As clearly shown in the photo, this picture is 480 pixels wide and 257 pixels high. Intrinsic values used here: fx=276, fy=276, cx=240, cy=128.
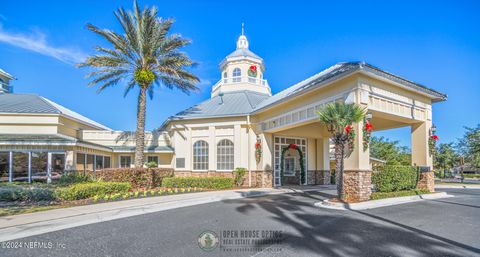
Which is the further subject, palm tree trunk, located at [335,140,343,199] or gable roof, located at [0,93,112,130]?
gable roof, located at [0,93,112,130]

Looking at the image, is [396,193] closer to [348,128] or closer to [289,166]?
[348,128]

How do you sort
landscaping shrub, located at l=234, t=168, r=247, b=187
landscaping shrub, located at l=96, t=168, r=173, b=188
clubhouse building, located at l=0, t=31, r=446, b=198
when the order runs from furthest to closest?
landscaping shrub, located at l=234, t=168, r=247, b=187, landscaping shrub, located at l=96, t=168, r=173, b=188, clubhouse building, located at l=0, t=31, r=446, b=198

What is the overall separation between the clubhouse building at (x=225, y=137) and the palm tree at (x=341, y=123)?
1.78 metres

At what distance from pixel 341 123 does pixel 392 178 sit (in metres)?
3.89

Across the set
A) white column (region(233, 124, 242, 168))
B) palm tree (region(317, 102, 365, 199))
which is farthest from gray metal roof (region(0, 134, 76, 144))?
palm tree (region(317, 102, 365, 199))

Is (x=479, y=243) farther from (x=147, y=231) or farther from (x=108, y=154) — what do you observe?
(x=108, y=154)

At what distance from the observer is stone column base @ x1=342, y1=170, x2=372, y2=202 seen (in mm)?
10531

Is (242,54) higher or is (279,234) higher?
(242,54)

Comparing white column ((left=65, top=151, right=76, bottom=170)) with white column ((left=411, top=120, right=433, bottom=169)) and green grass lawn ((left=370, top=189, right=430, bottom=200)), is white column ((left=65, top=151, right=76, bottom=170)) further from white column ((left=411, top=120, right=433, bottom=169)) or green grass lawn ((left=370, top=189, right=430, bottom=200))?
white column ((left=411, top=120, right=433, bottom=169))

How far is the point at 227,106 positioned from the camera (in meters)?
20.7

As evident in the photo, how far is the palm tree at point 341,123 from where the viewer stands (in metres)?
10.5

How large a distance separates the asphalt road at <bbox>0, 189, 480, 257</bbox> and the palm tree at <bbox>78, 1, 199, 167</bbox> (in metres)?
10.1

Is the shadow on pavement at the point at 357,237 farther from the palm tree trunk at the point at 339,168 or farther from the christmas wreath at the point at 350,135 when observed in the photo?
the christmas wreath at the point at 350,135

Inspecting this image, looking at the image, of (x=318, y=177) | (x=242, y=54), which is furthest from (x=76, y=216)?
(x=242, y=54)
